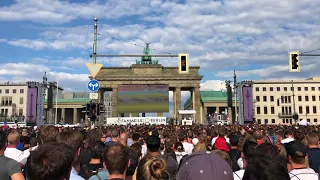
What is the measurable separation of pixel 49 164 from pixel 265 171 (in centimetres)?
209

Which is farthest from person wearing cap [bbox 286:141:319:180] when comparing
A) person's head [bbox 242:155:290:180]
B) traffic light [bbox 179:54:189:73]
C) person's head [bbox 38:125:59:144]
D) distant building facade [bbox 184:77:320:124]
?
distant building facade [bbox 184:77:320:124]

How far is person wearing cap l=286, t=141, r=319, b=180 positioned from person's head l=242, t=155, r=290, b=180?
1.58 meters

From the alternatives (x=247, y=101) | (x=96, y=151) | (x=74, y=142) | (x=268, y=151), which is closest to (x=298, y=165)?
(x=268, y=151)

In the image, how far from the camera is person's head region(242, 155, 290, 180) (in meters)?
2.99

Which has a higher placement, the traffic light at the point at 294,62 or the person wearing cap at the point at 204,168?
the traffic light at the point at 294,62

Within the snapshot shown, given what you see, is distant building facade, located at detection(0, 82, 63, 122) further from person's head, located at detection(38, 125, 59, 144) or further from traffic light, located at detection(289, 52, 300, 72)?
person's head, located at detection(38, 125, 59, 144)

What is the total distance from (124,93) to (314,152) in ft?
250

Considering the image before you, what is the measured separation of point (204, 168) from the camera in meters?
3.18

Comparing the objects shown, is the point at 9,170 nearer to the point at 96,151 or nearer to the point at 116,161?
the point at 116,161

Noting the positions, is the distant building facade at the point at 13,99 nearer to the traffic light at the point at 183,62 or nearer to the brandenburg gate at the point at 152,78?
the brandenburg gate at the point at 152,78

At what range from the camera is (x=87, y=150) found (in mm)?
7996

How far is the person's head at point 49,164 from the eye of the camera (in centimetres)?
290

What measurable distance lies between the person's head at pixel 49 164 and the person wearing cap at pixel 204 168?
3.92 feet

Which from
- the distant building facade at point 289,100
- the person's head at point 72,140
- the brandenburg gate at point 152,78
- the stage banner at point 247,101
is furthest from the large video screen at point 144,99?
the person's head at point 72,140
